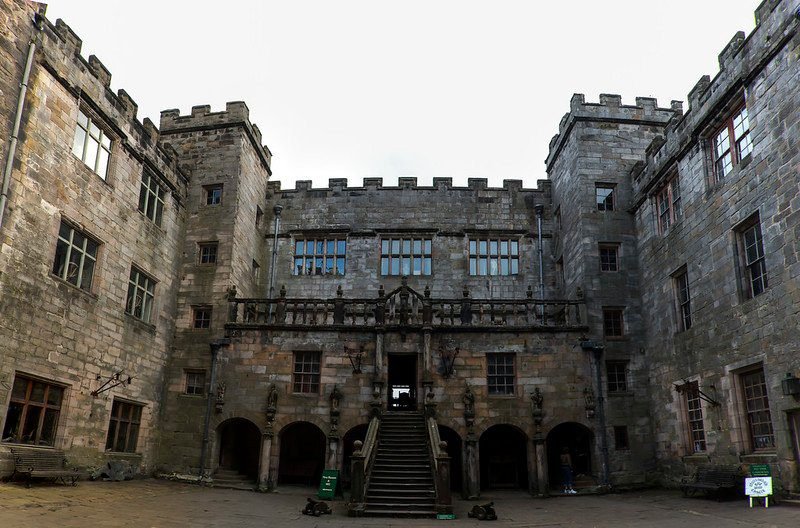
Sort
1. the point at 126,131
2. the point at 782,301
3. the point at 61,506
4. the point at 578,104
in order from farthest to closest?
the point at 578,104 < the point at 126,131 < the point at 782,301 < the point at 61,506

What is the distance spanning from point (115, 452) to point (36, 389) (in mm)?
3991

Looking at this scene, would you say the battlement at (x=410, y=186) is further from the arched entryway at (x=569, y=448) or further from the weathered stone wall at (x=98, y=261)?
the arched entryway at (x=569, y=448)

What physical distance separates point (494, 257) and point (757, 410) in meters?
12.8

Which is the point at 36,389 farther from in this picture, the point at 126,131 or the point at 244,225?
the point at 244,225

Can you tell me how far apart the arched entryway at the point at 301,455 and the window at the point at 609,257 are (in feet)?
38.6

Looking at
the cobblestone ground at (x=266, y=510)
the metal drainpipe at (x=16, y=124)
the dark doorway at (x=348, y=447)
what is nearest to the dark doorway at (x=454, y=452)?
the dark doorway at (x=348, y=447)

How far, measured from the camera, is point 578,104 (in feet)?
76.5

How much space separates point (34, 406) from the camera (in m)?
15.1

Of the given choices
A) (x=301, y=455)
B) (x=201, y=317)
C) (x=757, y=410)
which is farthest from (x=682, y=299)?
(x=201, y=317)

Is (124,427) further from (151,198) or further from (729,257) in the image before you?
(729,257)

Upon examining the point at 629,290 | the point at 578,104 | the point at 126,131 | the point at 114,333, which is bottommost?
the point at 114,333

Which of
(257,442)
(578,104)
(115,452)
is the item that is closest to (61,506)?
(115,452)

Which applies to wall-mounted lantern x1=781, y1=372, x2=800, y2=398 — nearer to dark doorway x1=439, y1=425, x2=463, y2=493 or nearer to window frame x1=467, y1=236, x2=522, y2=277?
dark doorway x1=439, y1=425, x2=463, y2=493

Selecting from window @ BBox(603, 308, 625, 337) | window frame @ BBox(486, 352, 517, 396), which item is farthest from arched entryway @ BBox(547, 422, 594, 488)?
window @ BBox(603, 308, 625, 337)
